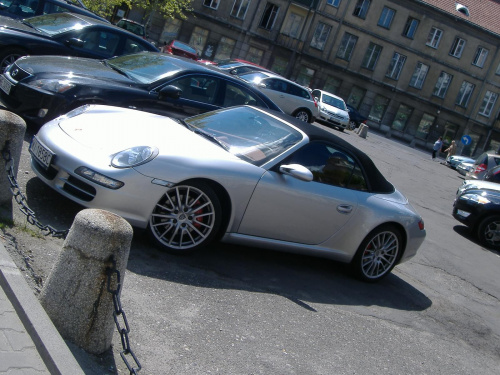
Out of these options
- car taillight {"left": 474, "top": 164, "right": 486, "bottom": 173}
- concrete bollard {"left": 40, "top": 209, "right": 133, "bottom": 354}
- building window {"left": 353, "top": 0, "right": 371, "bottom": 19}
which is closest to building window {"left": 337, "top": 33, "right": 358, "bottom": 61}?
building window {"left": 353, "top": 0, "right": 371, "bottom": 19}

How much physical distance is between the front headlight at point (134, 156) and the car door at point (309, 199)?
1.04 meters

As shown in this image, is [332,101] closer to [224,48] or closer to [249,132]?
[224,48]

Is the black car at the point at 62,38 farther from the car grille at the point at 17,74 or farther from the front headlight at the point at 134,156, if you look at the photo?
the front headlight at the point at 134,156

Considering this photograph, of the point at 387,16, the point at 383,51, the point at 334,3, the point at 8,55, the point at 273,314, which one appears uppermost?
the point at 387,16

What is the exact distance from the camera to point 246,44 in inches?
1850

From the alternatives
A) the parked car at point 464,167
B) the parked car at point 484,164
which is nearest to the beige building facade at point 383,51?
the parked car at point 464,167

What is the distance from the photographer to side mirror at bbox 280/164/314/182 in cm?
585

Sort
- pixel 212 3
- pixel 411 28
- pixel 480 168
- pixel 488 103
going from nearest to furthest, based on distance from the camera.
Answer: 1. pixel 480 168
2. pixel 212 3
3. pixel 411 28
4. pixel 488 103

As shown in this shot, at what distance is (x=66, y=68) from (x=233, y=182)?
3.79 meters

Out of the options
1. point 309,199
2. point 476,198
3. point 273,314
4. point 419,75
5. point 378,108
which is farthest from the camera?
point 378,108

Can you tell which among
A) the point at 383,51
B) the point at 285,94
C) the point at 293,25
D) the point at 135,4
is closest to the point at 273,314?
the point at 285,94

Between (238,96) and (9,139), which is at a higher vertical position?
(238,96)

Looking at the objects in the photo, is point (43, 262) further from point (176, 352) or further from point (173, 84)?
point (173, 84)

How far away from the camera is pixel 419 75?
50.4m
